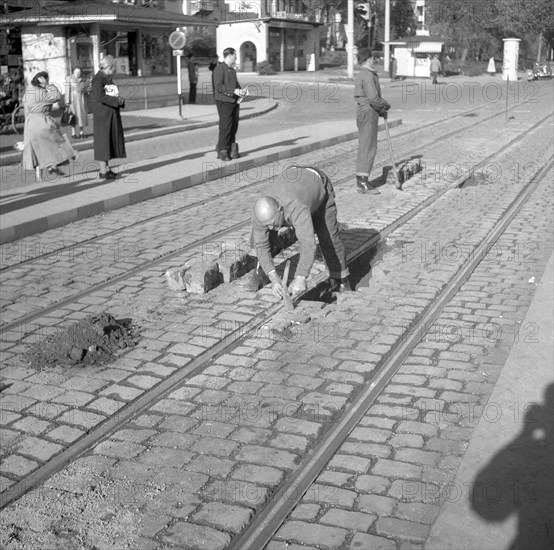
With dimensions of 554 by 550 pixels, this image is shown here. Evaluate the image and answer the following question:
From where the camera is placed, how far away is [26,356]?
6.04 m

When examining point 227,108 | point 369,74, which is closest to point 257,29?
point 227,108

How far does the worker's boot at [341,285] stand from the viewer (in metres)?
7.54

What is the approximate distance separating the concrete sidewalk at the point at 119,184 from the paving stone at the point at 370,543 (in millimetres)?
7064

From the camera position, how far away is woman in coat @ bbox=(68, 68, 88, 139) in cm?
2069

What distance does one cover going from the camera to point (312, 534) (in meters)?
3.84

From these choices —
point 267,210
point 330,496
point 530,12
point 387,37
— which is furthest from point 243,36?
point 330,496

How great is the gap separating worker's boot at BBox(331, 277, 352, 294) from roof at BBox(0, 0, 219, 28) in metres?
18.5

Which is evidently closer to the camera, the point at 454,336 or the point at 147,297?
the point at 454,336

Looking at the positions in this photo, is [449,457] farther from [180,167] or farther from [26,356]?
[180,167]

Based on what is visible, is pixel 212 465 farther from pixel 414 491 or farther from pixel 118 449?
pixel 414 491

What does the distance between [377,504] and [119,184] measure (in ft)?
31.8

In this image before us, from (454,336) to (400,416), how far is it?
1.53 m

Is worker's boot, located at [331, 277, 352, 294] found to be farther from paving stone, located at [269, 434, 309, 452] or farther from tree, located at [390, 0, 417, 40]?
tree, located at [390, 0, 417, 40]

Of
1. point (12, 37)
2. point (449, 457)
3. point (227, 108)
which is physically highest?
point (12, 37)
